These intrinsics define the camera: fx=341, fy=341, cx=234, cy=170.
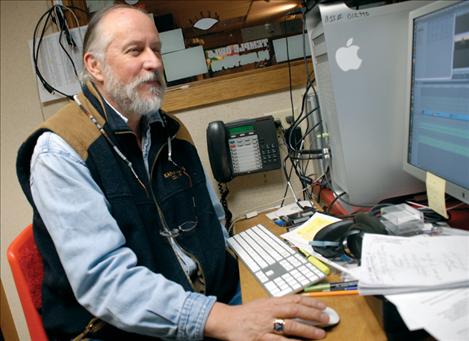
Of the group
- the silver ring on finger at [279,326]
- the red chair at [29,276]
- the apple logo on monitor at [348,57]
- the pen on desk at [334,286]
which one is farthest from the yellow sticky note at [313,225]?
the red chair at [29,276]

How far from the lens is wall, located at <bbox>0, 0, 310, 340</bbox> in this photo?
1470mm

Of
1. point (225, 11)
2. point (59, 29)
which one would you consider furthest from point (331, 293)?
point (59, 29)

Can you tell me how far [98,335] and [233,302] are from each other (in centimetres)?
42

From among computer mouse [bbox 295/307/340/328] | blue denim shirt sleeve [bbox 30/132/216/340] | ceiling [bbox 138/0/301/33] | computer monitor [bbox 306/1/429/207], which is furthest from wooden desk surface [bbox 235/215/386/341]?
ceiling [bbox 138/0/301/33]

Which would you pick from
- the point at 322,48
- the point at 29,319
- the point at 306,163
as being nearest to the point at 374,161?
the point at 322,48

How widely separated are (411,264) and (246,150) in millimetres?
907

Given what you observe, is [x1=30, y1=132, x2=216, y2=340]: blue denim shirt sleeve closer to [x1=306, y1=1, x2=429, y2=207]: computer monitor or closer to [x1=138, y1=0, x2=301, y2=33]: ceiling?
[x1=306, y1=1, x2=429, y2=207]: computer monitor

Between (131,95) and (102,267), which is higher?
(131,95)

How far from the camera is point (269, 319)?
0.65 meters

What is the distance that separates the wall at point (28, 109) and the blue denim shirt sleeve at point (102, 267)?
77 cm

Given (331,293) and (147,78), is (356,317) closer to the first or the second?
(331,293)

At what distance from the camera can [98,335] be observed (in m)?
0.85

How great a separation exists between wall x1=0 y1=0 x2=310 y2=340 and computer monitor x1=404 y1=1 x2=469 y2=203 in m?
0.64

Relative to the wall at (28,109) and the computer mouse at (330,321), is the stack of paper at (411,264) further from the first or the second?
the wall at (28,109)
